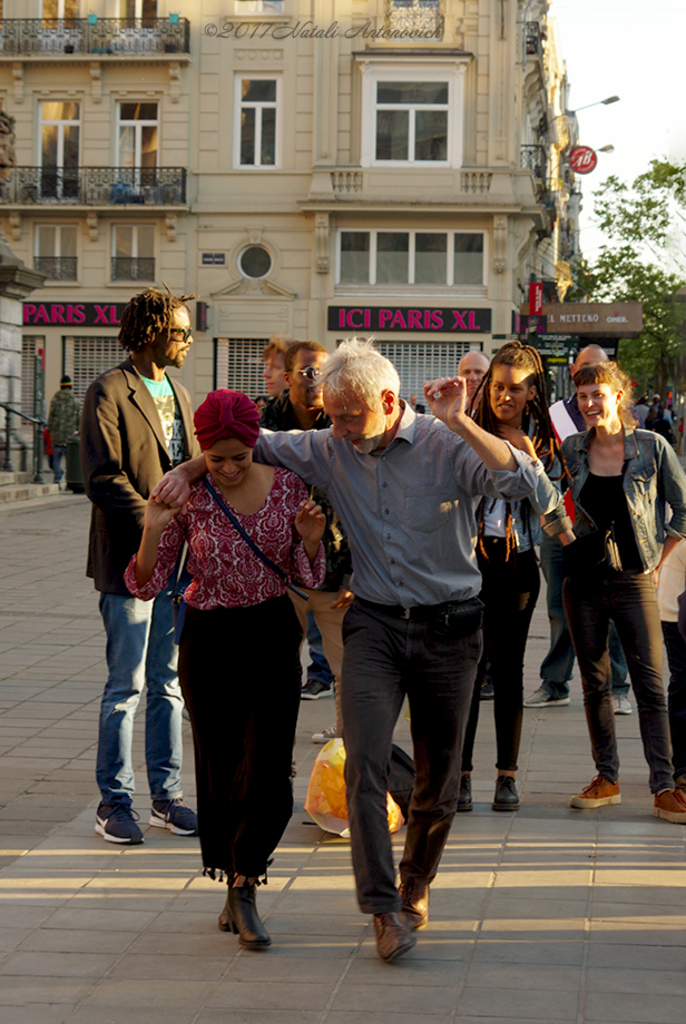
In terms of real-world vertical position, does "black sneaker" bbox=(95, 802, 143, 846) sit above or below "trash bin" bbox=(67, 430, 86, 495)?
below

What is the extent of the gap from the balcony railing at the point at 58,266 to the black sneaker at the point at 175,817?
32.8 meters

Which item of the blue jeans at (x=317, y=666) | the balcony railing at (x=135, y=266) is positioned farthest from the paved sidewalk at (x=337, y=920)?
the balcony railing at (x=135, y=266)

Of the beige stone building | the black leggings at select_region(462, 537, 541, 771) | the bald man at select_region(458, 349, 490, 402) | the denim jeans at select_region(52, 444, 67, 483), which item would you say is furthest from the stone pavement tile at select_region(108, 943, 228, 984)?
the beige stone building

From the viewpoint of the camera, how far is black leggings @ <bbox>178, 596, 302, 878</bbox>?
409 cm

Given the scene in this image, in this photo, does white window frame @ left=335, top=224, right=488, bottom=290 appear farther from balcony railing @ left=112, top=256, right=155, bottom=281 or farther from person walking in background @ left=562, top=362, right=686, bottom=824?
person walking in background @ left=562, top=362, right=686, bottom=824

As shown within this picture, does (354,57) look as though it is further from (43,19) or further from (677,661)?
(677,661)

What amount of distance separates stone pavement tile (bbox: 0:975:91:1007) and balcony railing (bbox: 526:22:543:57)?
39776 millimetres

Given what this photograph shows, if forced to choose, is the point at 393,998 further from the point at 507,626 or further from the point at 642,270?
the point at 642,270

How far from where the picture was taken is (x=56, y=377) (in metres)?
36.7

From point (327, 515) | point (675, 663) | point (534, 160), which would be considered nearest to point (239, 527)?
point (327, 515)

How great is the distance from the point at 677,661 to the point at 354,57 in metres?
32.2

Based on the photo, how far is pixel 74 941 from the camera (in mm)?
4102

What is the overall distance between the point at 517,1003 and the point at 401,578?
1278 millimetres

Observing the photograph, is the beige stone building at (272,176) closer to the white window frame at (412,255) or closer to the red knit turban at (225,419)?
the white window frame at (412,255)
